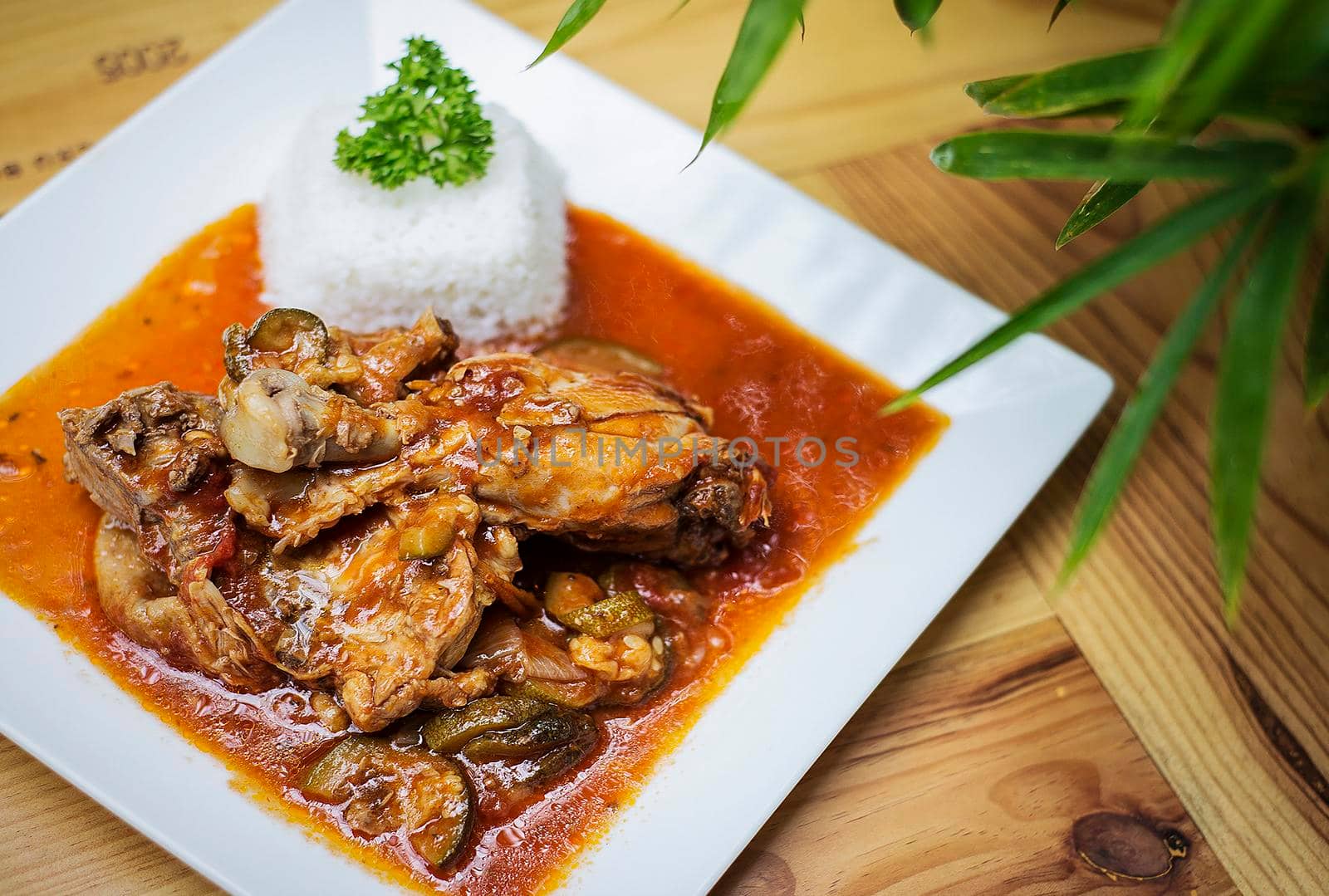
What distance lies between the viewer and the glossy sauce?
10.4 feet

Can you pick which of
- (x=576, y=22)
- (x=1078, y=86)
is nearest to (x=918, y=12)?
(x=1078, y=86)

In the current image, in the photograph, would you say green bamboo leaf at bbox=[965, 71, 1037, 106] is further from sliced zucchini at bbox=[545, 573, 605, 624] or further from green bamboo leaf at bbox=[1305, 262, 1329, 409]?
sliced zucchini at bbox=[545, 573, 605, 624]

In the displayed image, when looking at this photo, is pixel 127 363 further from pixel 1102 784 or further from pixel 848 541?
pixel 1102 784

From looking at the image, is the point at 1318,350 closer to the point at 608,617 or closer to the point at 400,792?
the point at 608,617

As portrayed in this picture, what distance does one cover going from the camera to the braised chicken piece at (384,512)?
305 centimetres

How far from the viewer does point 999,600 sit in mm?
3768

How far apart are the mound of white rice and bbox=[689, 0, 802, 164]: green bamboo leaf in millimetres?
1857

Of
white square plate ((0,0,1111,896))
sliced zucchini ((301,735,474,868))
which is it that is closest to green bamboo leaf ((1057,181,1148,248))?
white square plate ((0,0,1111,896))

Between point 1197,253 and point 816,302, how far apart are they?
158 centimetres

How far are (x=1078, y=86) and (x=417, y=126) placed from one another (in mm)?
2279

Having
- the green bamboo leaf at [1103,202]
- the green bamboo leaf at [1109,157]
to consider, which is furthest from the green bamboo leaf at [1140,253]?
the green bamboo leaf at [1103,202]

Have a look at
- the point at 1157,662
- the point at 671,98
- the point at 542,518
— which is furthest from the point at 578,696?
the point at 671,98

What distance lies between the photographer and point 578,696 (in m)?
3.23

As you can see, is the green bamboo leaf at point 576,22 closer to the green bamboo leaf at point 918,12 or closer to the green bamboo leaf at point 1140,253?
the green bamboo leaf at point 918,12
